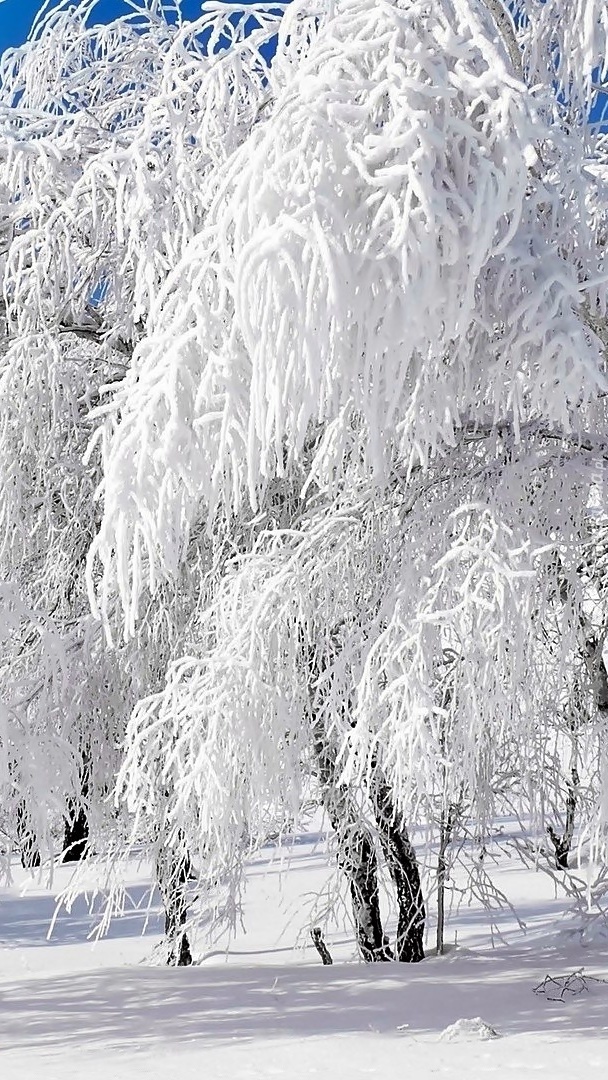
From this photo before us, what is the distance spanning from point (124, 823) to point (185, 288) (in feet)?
15.5

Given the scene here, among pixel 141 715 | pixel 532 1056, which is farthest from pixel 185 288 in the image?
pixel 532 1056

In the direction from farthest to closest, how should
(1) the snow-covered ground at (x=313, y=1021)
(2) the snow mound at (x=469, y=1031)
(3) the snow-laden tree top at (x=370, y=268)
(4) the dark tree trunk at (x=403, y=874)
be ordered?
1. (4) the dark tree trunk at (x=403, y=874)
2. (2) the snow mound at (x=469, y=1031)
3. (1) the snow-covered ground at (x=313, y=1021)
4. (3) the snow-laden tree top at (x=370, y=268)

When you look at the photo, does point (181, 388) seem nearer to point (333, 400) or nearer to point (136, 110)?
point (333, 400)

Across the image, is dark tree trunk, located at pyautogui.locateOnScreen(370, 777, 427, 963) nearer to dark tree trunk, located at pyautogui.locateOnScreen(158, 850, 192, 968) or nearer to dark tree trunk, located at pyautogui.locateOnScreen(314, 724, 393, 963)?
dark tree trunk, located at pyautogui.locateOnScreen(314, 724, 393, 963)

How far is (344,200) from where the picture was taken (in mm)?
4129

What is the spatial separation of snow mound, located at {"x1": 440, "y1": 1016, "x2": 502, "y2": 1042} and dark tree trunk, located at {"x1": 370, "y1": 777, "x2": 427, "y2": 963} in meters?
1.52

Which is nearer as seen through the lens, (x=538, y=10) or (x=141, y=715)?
(x=538, y=10)

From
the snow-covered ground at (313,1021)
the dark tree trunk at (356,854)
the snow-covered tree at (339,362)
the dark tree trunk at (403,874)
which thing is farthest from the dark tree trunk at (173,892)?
the dark tree trunk at (403,874)

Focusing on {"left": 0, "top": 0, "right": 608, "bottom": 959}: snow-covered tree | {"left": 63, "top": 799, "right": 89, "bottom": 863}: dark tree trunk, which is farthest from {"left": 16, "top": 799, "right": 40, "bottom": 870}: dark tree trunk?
{"left": 0, "top": 0, "right": 608, "bottom": 959}: snow-covered tree

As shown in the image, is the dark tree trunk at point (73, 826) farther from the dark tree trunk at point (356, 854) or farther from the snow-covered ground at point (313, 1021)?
the dark tree trunk at point (356, 854)

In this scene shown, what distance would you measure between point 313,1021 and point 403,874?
2053 mm

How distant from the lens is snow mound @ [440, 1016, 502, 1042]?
6684 mm

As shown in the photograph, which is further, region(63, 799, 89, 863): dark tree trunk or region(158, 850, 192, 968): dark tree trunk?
region(158, 850, 192, 968): dark tree trunk

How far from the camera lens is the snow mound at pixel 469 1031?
6.68m
